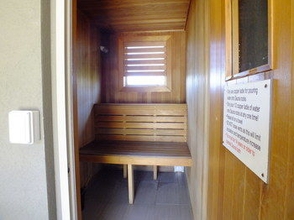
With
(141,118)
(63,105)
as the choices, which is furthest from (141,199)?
(63,105)

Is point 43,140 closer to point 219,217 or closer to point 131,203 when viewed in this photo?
point 219,217

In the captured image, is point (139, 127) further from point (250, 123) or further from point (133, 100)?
point (250, 123)

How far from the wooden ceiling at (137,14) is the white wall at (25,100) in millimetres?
1551

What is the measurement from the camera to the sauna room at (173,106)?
17.4 inches

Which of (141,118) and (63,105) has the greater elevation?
(63,105)

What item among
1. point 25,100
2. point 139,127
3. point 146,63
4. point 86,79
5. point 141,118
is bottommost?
point 139,127

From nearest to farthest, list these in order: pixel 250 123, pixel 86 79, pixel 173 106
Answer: pixel 250 123 → pixel 86 79 → pixel 173 106

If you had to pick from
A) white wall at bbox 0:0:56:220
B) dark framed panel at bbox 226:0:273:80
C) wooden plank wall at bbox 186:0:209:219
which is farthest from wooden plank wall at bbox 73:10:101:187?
dark framed panel at bbox 226:0:273:80

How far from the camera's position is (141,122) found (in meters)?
2.90

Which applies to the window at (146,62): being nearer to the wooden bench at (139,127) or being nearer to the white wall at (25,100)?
the wooden bench at (139,127)

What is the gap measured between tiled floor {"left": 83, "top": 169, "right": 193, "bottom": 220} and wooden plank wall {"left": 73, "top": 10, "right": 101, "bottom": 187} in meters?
0.26

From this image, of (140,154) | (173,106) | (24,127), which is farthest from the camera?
(173,106)

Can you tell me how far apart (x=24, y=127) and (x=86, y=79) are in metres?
1.96

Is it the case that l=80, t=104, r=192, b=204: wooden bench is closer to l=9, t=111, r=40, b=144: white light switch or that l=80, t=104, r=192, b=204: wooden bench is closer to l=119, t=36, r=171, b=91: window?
l=119, t=36, r=171, b=91: window
